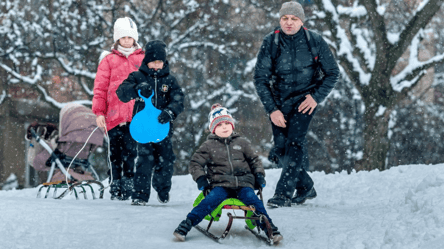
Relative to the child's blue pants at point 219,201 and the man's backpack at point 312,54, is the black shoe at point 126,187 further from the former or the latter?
the child's blue pants at point 219,201

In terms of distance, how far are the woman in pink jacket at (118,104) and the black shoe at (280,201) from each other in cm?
188

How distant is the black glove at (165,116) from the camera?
5.32 metres

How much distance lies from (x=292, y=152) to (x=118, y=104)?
6.92 feet

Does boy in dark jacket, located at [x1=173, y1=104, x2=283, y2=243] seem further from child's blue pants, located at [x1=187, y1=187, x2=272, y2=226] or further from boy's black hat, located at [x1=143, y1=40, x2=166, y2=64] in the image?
boy's black hat, located at [x1=143, y1=40, x2=166, y2=64]

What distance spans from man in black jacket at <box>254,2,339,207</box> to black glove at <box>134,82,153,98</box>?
3.62ft

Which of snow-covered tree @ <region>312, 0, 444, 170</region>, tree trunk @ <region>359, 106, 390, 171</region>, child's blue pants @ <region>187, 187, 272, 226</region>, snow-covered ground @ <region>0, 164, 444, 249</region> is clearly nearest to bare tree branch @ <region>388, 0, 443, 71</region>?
snow-covered tree @ <region>312, 0, 444, 170</region>

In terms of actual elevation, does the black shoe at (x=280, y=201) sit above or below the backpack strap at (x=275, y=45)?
below

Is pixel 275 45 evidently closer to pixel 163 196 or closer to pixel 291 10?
pixel 291 10

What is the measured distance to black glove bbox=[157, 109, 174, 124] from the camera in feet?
17.5

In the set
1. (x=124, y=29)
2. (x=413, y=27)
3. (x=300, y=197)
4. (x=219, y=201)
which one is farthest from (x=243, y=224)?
(x=413, y=27)

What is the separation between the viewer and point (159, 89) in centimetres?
553

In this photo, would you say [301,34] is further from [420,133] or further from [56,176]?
[420,133]

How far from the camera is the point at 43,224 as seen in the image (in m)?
4.15

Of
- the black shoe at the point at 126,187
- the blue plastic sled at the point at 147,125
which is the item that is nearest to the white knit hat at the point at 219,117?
the blue plastic sled at the point at 147,125
